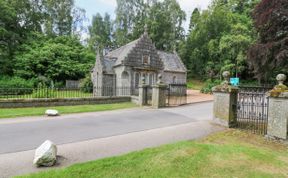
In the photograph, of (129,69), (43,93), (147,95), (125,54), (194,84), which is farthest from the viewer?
(194,84)

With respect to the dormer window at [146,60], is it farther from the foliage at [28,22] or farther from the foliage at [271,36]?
the foliage at [28,22]

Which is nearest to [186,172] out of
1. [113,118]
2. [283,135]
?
[283,135]

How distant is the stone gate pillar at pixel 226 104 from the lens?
8.57 metres

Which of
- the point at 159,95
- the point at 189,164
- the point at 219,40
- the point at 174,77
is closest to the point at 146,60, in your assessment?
the point at 174,77

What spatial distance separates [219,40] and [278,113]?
3458 cm

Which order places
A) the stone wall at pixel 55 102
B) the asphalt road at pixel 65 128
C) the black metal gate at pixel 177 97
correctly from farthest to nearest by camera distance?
the black metal gate at pixel 177 97 < the stone wall at pixel 55 102 < the asphalt road at pixel 65 128

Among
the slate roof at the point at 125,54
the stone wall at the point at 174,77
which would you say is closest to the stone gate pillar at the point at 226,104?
the slate roof at the point at 125,54

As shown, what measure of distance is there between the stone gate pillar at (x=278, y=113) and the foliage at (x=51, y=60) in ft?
91.2

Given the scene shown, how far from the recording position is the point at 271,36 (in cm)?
1575

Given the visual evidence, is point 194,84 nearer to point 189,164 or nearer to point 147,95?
point 147,95

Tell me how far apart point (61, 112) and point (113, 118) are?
339 centimetres

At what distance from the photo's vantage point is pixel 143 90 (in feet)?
49.3

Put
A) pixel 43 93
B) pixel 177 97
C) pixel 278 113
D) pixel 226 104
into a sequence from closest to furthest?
pixel 278 113, pixel 226 104, pixel 43 93, pixel 177 97

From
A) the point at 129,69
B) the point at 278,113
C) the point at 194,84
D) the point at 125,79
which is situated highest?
the point at 129,69
